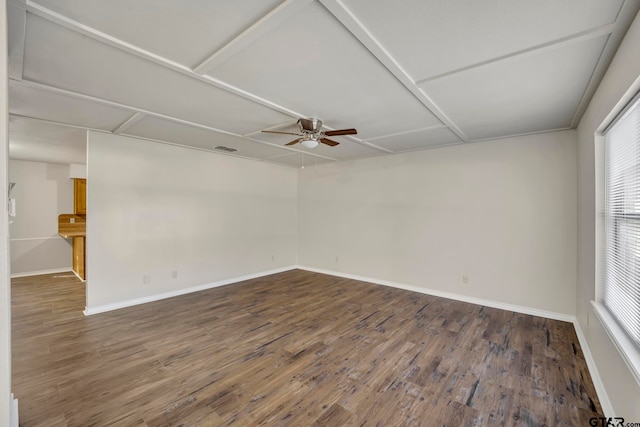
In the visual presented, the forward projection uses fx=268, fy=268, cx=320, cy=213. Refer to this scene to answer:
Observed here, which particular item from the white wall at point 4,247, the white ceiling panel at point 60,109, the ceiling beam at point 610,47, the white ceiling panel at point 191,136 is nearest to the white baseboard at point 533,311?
the ceiling beam at point 610,47

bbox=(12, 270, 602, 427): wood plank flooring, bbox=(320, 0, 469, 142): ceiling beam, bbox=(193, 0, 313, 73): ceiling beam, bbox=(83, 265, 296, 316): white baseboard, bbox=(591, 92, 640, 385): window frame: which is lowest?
bbox=(12, 270, 602, 427): wood plank flooring

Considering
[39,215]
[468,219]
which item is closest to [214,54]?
[468,219]

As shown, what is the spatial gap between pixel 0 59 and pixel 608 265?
13.7 feet

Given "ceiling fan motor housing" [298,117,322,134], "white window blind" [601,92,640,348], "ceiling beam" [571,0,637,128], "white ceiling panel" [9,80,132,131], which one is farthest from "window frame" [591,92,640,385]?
"white ceiling panel" [9,80,132,131]

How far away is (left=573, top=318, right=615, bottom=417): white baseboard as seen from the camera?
1884 millimetres

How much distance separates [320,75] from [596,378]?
3.36 metres

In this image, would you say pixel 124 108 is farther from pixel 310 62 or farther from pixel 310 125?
pixel 310 62

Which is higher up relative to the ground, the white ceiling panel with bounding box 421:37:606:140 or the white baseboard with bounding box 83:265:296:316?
the white ceiling panel with bounding box 421:37:606:140

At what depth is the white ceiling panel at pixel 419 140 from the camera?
3.72 metres

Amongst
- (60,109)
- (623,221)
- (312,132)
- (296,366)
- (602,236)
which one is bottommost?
(296,366)

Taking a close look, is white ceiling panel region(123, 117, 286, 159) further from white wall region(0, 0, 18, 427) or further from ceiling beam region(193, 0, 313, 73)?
white wall region(0, 0, 18, 427)

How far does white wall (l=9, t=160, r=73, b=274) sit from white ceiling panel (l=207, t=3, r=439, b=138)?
6.59m

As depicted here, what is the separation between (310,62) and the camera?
6.51 ft

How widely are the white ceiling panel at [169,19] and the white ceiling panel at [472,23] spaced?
63cm
